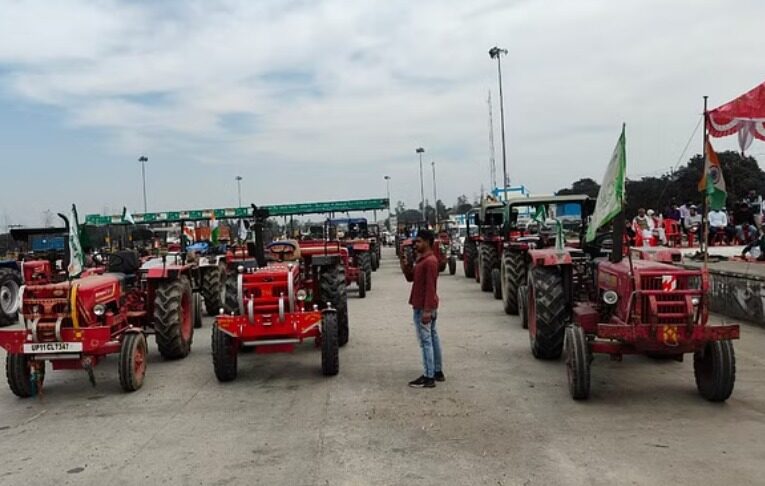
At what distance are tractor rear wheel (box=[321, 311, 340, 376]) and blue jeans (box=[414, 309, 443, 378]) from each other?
97 centimetres

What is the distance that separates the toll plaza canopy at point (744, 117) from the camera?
38.5 ft

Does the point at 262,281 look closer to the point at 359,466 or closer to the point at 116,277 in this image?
the point at 116,277

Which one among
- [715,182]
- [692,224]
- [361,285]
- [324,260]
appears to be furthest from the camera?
[692,224]

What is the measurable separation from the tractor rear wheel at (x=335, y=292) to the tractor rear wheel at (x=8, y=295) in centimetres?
827

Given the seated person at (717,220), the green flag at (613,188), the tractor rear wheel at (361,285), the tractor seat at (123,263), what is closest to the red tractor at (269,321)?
the tractor seat at (123,263)

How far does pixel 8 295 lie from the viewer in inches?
582

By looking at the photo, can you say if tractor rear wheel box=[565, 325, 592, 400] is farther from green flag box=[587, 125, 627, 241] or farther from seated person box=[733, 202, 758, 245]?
seated person box=[733, 202, 758, 245]

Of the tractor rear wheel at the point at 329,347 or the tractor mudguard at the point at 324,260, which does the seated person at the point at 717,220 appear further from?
the tractor rear wheel at the point at 329,347

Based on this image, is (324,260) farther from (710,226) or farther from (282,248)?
(710,226)

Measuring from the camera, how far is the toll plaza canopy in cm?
1175

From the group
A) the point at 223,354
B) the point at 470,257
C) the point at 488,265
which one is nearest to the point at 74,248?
the point at 223,354

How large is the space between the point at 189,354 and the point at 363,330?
9.22ft

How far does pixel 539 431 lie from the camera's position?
5.61 meters

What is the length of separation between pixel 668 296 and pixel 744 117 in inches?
280
